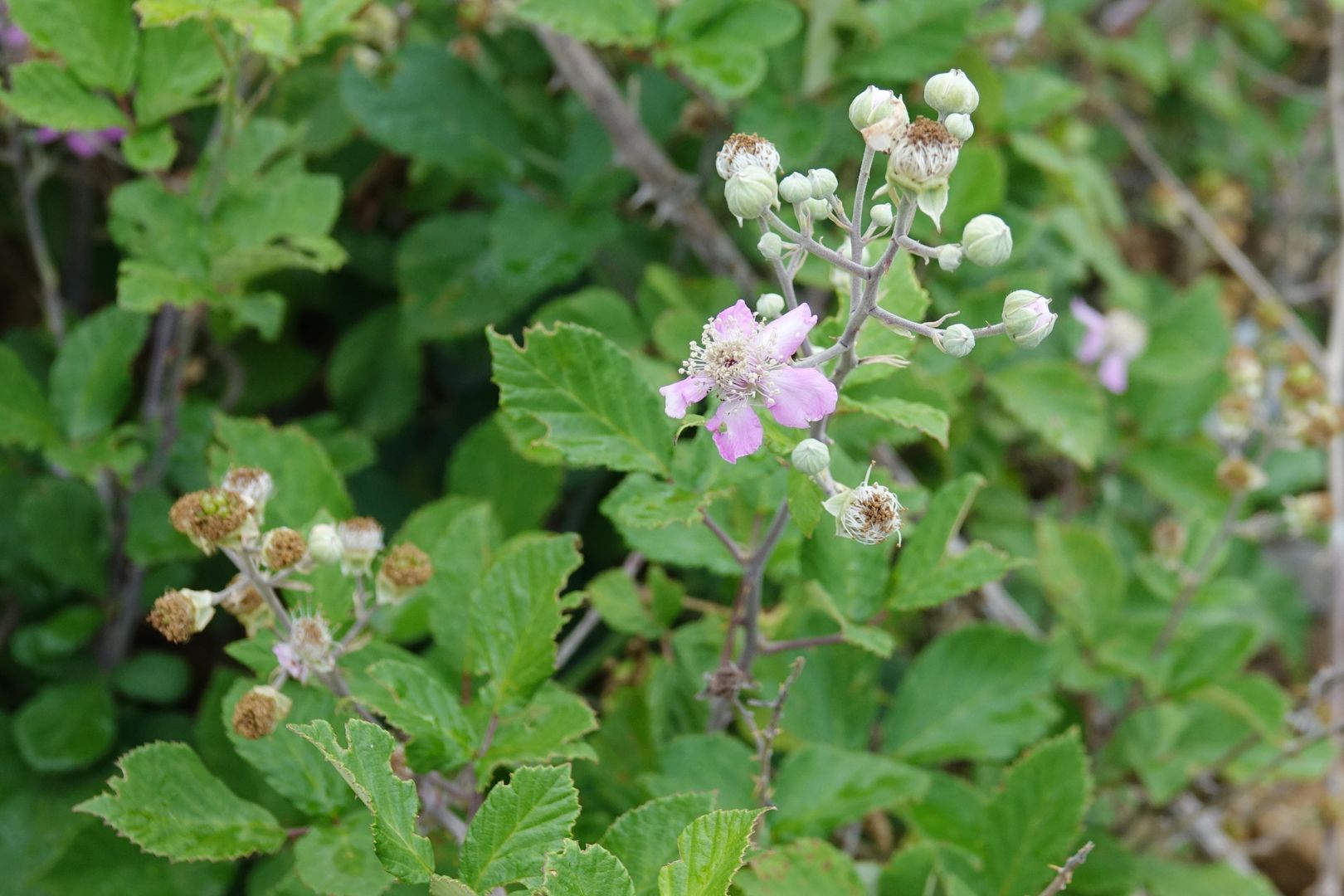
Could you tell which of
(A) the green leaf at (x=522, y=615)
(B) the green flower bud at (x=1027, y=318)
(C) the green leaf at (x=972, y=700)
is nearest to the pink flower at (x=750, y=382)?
(B) the green flower bud at (x=1027, y=318)

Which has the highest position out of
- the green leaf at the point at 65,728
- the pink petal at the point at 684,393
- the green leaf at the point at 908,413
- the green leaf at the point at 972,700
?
the pink petal at the point at 684,393

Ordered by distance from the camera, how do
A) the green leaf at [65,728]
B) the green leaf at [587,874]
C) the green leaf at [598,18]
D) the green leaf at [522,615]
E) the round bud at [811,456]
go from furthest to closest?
the green leaf at [65,728] → the green leaf at [598,18] → the green leaf at [522,615] → the round bud at [811,456] → the green leaf at [587,874]

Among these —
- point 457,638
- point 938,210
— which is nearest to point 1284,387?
point 938,210

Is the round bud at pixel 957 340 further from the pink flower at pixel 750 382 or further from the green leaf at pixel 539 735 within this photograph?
the green leaf at pixel 539 735

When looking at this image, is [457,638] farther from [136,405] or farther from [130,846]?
[136,405]

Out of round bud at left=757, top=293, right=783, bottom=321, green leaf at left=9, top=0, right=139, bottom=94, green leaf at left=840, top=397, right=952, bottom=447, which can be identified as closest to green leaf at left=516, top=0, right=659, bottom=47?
green leaf at left=9, top=0, right=139, bottom=94

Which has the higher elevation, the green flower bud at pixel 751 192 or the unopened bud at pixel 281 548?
the green flower bud at pixel 751 192
